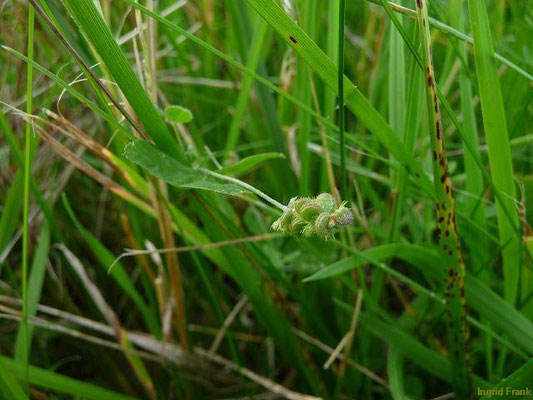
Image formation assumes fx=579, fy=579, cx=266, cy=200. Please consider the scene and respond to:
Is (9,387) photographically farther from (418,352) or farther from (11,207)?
(418,352)

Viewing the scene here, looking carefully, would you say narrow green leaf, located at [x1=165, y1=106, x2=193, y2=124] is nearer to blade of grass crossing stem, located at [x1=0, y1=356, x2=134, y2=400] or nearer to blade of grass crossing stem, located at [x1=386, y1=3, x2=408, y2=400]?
blade of grass crossing stem, located at [x1=386, y1=3, x2=408, y2=400]

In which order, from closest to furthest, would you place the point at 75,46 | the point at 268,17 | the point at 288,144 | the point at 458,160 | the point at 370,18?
the point at 268,17 → the point at 75,46 → the point at 288,144 → the point at 458,160 → the point at 370,18

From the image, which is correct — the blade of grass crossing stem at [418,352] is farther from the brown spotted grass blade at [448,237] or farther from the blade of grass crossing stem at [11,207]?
the blade of grass crossing stem at [11,207]

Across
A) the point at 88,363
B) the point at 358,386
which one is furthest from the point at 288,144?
the point at 88,363

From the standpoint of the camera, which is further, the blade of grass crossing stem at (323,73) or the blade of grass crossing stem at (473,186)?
the blade of grass crossing stem at (473,186)

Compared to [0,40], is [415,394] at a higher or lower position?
lower

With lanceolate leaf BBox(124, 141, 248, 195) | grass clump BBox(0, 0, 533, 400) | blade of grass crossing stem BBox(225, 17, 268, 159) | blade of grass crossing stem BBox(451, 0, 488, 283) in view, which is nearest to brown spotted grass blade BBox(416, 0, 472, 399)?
grass clump BBox(0, 0, 533, 400)

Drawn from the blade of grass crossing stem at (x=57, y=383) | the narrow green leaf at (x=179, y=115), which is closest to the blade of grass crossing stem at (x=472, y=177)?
the narrow green leaf at (x=179, y=115)

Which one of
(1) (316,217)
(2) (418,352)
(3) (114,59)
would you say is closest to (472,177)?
(2) (418,352)

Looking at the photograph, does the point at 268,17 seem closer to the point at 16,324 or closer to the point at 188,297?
the point at 188,297
